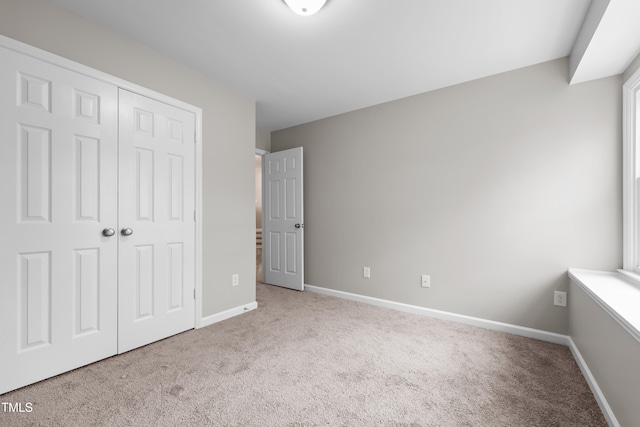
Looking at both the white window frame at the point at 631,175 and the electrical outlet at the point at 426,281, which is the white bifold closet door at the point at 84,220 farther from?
the white window frame at the point at 631,175

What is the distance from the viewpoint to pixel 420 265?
122 inches

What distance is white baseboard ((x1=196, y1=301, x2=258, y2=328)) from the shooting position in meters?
2.71

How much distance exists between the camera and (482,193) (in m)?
2.72

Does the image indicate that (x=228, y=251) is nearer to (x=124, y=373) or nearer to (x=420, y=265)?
(x=124, y=373)

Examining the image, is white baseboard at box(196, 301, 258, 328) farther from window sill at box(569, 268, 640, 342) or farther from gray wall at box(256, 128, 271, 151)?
window sill at box(569, 268, 640, 342)

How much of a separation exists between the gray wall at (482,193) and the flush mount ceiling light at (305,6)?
1733 millimetres

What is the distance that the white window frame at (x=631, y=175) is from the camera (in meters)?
2.03

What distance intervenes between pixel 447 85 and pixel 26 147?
11.2 feet

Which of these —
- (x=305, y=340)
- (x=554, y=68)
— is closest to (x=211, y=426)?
(x=305, y=340)

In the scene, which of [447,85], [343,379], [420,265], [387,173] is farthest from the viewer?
[387,173]

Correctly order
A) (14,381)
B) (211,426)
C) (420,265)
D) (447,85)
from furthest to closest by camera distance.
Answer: (420,265)
(447,85)
(14,381)
(211,426)

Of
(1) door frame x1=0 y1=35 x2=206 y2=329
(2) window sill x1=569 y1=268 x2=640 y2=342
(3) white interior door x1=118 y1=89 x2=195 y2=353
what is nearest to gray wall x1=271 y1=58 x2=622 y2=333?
(2) window sill x1=569 y1=268 x2=640 y2=342

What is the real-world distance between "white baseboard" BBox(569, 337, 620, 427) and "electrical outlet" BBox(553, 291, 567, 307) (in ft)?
0.98

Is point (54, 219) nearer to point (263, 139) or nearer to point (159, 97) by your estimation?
point (159, 97)
